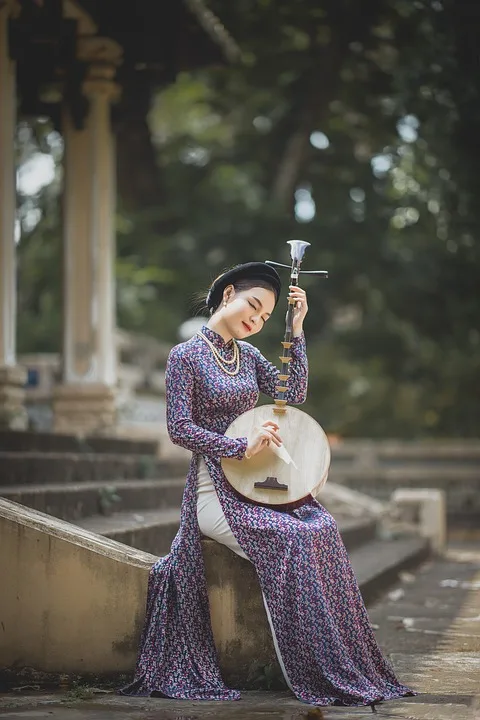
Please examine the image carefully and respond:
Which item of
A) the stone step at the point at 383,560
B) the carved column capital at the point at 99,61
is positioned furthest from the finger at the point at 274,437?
the carved column capital at the point at 99,61

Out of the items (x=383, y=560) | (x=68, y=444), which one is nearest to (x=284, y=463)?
(x=68, y=444)

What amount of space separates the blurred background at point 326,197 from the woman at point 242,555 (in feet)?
31.4

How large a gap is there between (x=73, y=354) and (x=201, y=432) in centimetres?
651

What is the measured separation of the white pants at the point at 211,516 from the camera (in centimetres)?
507

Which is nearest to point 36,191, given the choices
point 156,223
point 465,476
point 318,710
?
point 156,223

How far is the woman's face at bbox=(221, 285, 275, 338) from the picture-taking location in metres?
5.35

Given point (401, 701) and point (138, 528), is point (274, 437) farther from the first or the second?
point (138, 528)

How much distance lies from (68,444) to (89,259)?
9.20 ft

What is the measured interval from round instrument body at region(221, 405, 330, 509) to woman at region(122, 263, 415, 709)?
58 mm

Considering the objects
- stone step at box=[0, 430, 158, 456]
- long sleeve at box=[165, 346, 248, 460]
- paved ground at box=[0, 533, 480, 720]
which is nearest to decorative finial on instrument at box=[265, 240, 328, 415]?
long sleeve at box=[165, 346, 248, 460]

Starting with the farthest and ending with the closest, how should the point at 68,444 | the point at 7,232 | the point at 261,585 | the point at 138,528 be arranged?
the point at 68,444
the point at 7,232
the point at 138,528
the point at 261,585

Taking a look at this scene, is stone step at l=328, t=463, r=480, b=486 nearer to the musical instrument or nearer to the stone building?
the stone building

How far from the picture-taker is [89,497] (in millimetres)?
7297

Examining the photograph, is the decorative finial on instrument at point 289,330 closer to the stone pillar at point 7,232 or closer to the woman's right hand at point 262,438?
the woman's right hand at point 262,438
